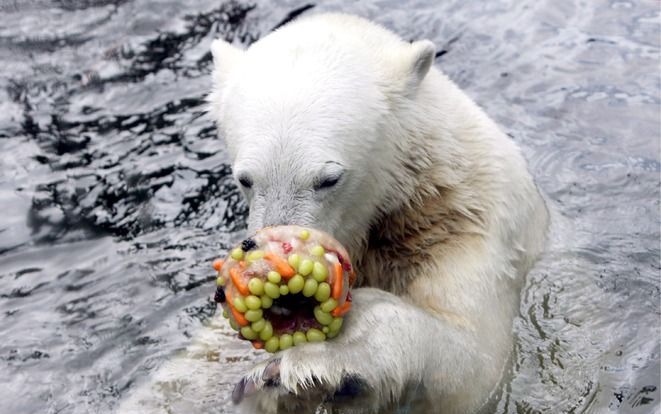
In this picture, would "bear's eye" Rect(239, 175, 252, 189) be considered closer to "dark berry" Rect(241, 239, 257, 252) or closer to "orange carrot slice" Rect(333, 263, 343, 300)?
"dark berry" Rect(241, 239, 257, 252)

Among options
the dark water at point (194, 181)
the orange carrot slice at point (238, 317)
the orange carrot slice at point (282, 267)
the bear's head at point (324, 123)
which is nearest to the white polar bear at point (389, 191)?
the bear's head at point (324, 123)

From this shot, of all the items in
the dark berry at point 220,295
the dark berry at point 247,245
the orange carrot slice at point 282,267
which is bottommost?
the dark berry at point 220,295

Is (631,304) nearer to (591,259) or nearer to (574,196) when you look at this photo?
(591,259)

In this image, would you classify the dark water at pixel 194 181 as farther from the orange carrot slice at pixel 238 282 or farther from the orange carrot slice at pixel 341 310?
the orange carrot slice at pixel 238 282

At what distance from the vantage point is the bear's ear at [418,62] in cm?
429

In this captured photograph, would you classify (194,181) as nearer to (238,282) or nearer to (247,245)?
(247,245)

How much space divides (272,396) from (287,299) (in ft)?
1.15

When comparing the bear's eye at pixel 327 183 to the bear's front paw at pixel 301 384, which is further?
the bear's eye at pixel 327 183

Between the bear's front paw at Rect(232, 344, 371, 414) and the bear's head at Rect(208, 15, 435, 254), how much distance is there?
660 mm

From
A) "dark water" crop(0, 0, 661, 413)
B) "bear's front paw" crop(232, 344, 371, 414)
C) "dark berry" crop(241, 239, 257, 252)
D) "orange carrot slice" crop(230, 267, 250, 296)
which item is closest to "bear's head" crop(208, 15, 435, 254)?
"dark berry" crop(241, 239, 257, 252)

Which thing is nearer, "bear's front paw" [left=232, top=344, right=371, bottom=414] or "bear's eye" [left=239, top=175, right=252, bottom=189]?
"bear's front paw" [left=232, top=344, right=371, bottom=414]

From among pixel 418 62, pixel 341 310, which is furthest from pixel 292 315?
pixel 418 62

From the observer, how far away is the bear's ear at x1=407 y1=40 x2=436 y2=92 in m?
4.29

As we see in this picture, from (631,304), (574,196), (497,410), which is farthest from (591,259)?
(497,410)
